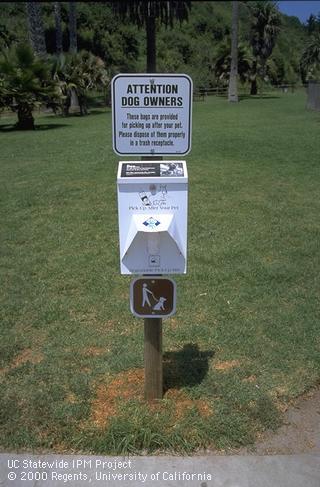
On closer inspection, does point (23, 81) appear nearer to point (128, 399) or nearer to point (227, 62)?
point (128, 399)

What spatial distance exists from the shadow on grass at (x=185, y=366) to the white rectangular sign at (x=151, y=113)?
1.41 metres

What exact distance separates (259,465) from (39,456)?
108 centimetres

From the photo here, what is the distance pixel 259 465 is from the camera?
2498mm

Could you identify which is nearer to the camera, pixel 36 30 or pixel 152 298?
pixel 152 298

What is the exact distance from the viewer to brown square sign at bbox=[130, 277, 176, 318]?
2.74 meters

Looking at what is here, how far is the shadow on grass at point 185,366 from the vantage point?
3.13 meters

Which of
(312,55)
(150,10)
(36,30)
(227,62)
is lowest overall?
(227,62)

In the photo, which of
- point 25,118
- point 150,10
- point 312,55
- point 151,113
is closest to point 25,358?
point 151,113

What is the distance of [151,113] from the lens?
253cm

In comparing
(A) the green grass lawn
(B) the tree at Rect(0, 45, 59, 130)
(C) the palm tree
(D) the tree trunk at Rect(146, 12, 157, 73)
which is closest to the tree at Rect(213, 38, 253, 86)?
(C) the palm tree

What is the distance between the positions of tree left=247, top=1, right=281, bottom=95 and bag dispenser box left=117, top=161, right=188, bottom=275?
52897 millimetres

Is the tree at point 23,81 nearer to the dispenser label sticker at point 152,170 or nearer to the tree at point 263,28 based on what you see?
the dispenser label sticker at point 152,170

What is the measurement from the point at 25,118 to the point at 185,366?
17700 mm

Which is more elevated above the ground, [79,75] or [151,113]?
[79,75]
